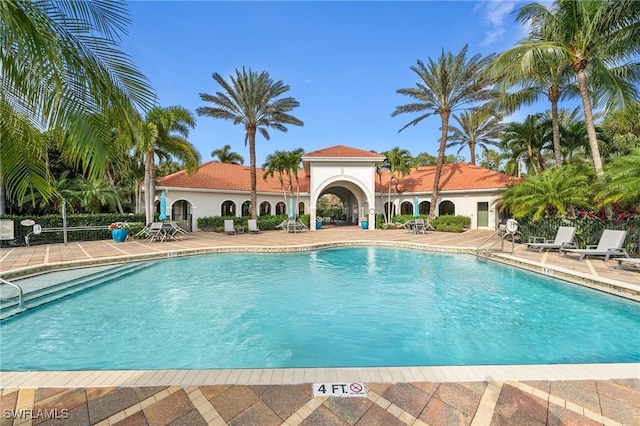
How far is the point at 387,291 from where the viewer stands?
8.22m

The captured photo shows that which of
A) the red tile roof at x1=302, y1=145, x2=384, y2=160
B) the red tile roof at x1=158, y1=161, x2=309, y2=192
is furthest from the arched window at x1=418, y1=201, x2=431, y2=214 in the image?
the red tile roof at x1=158, y1=161, x2=309, y2=192

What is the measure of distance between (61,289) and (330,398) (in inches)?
351

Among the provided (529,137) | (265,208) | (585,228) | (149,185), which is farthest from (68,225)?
(529,137)

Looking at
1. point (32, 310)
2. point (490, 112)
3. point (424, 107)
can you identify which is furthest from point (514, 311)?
point (424, 107)

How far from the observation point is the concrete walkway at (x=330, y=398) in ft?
9.01

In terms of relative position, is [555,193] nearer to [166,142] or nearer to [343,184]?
[343,184]

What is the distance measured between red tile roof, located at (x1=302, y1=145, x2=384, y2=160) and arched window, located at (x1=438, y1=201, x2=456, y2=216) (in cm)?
913

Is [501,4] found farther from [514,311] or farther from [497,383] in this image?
[497,383]

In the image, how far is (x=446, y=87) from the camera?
22.1 meters

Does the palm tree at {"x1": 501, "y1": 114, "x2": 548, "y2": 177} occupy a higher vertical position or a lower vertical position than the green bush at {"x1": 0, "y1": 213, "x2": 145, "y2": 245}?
higher

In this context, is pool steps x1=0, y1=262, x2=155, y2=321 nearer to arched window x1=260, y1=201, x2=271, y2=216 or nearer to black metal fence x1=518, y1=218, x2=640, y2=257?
black metal fence x1=518, y1=218, x2=640, y2=257

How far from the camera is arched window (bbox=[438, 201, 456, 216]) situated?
28.3 meters

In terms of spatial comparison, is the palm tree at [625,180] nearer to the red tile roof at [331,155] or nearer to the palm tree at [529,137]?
the palm tree at [529,137]

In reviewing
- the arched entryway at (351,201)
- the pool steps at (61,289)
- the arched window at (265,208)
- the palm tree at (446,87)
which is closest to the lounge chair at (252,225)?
the arched entryway at (351,201)
